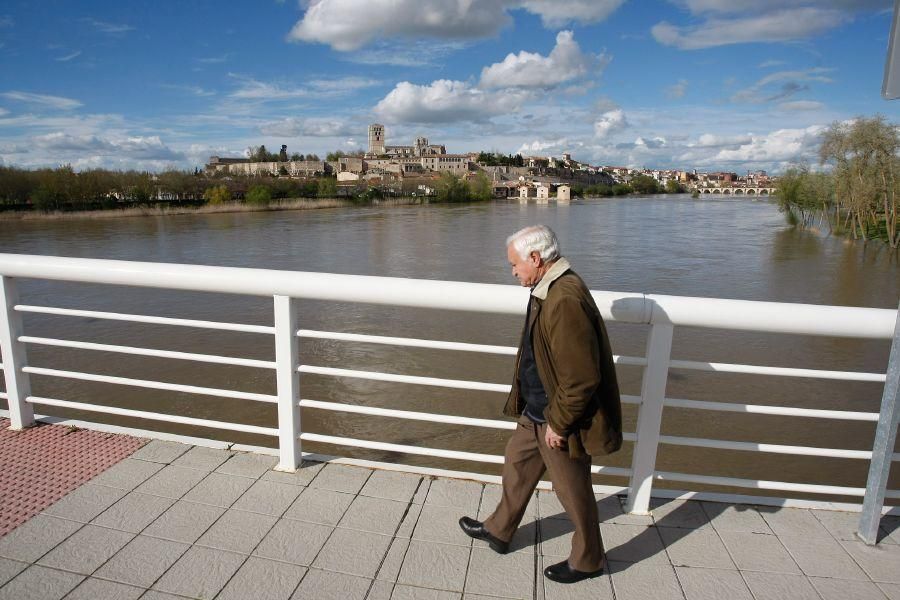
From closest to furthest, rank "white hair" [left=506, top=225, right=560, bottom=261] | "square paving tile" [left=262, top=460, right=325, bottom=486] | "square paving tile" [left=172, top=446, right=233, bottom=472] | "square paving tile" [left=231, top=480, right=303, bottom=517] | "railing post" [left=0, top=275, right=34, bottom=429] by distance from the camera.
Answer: "white hair" [left=506, top=225, right=560, bottom=261], "square paving tile" [left=231, top=480, right=303, bottom=517], "square paving tile" [left=262, top=460, right=325, bottom=486], "square paving tile" [left=172, top=446, right=233, bottom=472], "railing post" [left=0, top=275, right=34, bottom=429]

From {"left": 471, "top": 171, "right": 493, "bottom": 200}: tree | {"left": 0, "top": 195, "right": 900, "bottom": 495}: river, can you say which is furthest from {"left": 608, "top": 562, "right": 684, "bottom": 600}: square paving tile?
{"left": 471, "top": 171, "right": 493, "bottom": 200}: tree

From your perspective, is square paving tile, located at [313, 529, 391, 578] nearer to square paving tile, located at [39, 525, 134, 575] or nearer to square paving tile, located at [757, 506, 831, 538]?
square paving tile, located at [39, 525, 134, 575]

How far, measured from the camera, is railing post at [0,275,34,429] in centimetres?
294

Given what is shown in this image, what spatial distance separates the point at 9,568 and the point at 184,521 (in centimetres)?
57

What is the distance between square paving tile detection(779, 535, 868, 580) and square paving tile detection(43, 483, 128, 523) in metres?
2.74

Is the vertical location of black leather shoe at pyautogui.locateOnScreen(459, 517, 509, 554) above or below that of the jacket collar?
below

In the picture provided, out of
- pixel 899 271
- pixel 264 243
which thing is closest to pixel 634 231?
pixel 899 271

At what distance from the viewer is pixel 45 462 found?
9.14ft

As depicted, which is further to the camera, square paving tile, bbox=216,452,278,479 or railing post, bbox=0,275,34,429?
railing post, bbox=0,275,34,429

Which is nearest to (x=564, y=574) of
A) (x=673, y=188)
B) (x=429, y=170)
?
(x=429, y=170)

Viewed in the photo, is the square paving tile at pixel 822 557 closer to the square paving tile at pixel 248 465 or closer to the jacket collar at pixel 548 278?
the jacket collar at pixel 548 278

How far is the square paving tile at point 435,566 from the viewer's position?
1.98 metres

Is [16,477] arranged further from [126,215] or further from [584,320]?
[126,215]

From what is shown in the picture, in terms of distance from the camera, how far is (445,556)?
211 centimetres
